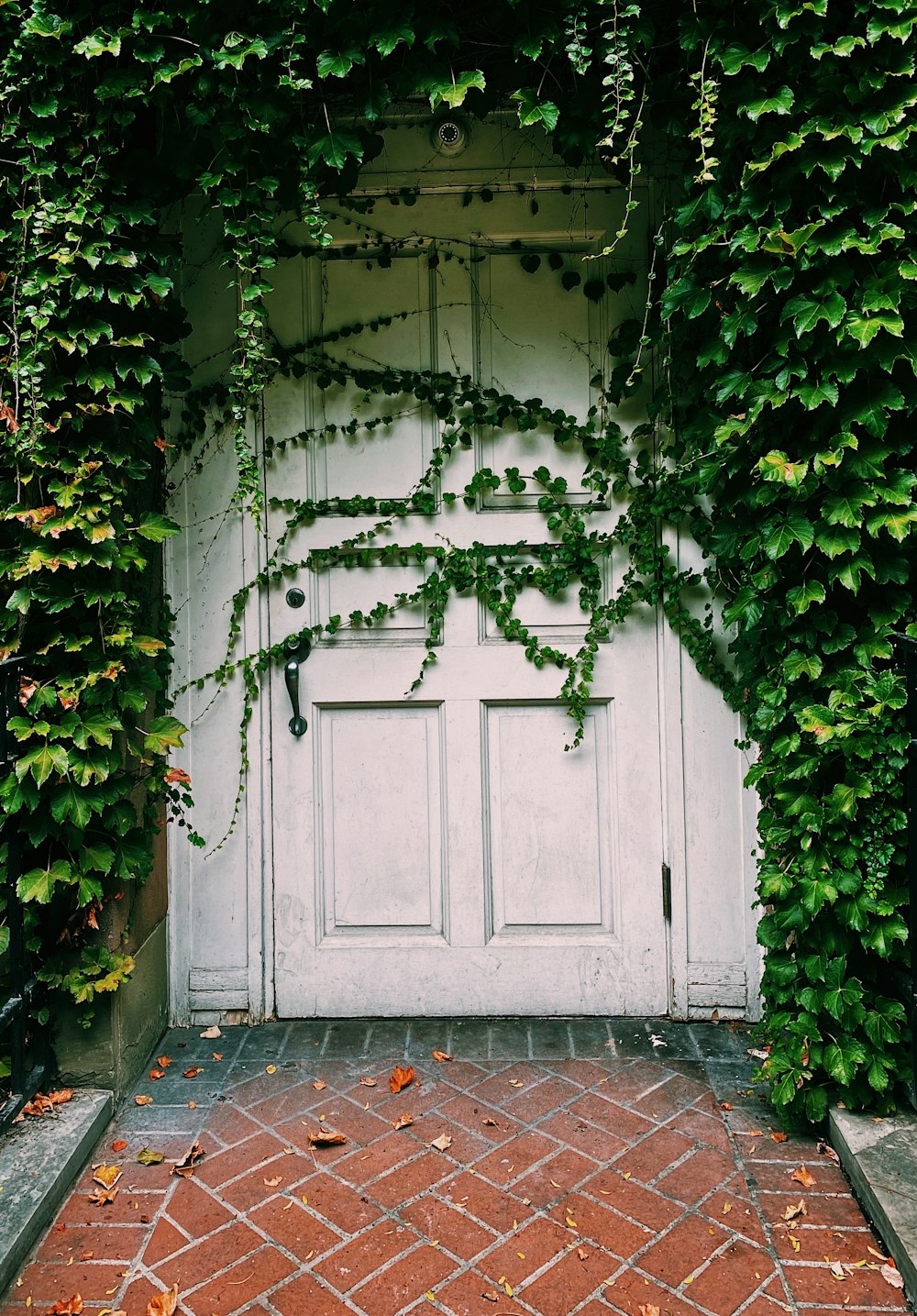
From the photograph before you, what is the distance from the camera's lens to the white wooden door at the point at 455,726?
311 cm

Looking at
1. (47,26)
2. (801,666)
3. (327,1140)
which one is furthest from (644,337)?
(327,1140)

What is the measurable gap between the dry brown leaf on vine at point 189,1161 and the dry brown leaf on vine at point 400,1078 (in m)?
0.53

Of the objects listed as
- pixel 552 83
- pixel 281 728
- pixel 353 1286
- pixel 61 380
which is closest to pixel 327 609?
pixel 281 728

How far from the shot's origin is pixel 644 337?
9.11ft

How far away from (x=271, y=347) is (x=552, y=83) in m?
1.10

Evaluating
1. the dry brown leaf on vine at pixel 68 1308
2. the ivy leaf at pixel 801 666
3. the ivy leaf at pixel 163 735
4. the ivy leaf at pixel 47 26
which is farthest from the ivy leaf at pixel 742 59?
the dry brown leaf on vine at pixel 68 1308

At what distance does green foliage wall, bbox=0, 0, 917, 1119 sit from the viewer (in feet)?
7.47

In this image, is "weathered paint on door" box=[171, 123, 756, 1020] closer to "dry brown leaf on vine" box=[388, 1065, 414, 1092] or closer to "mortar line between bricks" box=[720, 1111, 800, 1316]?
"dry brown leaf on vine" box=[388, 1065, 414, 1092]

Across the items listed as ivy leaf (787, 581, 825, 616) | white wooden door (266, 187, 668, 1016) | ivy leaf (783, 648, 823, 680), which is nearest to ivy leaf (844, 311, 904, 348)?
ivy leaf (787, 581, 825, 616)

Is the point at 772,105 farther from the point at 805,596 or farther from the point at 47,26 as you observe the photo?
the point at 47,26

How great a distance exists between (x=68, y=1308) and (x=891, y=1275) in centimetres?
165

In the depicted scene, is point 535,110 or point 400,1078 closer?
point 535,110

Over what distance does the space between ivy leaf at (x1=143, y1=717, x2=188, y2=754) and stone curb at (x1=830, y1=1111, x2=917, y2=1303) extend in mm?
1946

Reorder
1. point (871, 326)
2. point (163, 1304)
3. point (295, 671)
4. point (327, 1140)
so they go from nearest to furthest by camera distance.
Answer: point (163, 1304) < point (871, 326) < point (327, 1140) < point (295, 671)
